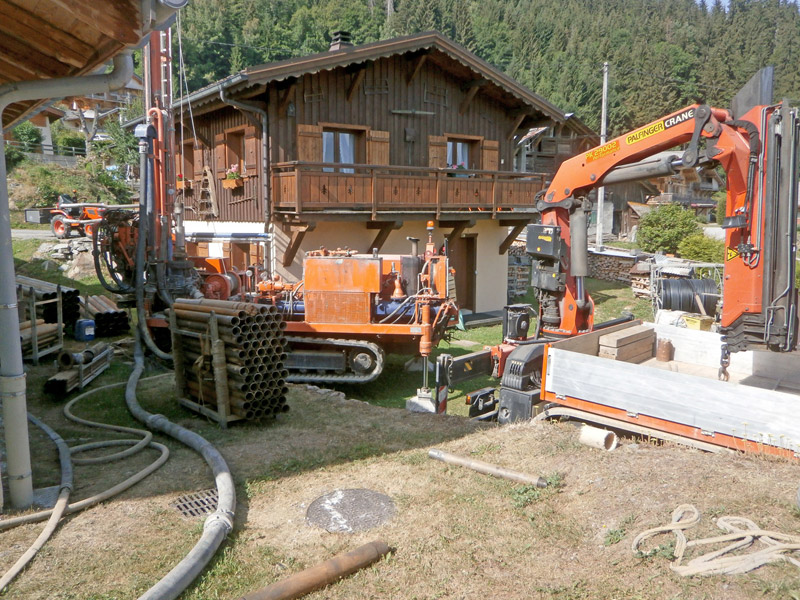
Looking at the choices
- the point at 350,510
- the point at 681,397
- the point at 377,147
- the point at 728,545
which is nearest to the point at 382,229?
the point at 377,147

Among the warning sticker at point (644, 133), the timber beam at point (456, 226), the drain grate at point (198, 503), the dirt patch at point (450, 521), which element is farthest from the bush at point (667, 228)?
the drain grate at point (198, 503)

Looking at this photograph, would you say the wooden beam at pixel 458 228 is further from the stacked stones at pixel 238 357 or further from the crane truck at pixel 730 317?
the stacked stones at pixel 238 357

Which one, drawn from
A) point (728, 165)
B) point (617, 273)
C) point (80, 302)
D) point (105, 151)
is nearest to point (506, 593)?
point (728, 165)

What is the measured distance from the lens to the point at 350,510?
5.25 meters

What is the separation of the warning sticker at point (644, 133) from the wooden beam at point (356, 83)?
30.6ft

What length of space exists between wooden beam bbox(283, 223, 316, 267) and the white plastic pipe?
921 centimetres

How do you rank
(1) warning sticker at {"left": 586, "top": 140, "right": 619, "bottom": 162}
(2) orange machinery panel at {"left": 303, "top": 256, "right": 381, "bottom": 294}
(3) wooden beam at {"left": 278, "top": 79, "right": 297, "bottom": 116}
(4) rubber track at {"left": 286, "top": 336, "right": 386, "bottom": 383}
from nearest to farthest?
(1) warning sticker at {"left": 586, "top": 140, "right": 619, "bottom": 162}
(4) rubber track at {"left": 286, "top": 336, "right": 386, "bottom": 383}
(2) orange machinery panel at {"left": 303, "top": 256, "right": 381, "bottom": 294}
(3) wooden beam at {"left": 278, "top": 79, "right": 297, "bottom": 116}

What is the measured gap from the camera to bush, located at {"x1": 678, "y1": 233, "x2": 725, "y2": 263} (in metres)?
26.4

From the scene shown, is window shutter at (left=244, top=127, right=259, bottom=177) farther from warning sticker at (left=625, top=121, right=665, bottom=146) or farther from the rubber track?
warning sticker at (left=625, top=121, right=665, bottom=146)

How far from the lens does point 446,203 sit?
16.3m

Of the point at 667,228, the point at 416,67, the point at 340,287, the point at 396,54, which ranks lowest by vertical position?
the point at 340,287

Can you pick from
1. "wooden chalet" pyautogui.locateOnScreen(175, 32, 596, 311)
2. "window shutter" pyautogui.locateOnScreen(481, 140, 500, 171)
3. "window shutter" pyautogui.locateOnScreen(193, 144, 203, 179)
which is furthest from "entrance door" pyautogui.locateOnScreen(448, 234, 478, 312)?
"window shutter" pyautogui.locateOnScreen(193, 144, 203, 179)

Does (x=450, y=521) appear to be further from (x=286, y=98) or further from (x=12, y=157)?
(x=12, y=157)

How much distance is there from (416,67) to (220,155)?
5.71 m
